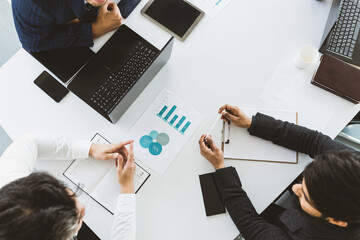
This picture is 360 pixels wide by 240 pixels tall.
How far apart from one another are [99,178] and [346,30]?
123 centimetres

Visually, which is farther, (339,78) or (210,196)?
(339,78)

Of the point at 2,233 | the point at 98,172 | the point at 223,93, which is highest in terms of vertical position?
the point at 223,93

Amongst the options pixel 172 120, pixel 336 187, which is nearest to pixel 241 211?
pixel 336 187

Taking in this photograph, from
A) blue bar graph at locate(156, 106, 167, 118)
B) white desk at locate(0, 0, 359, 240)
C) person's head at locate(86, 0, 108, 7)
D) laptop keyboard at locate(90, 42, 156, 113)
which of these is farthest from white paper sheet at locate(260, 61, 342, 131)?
person's head at locate(86, 0, 108, 7)

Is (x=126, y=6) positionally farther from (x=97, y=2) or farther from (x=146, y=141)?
(x=146, y=141)

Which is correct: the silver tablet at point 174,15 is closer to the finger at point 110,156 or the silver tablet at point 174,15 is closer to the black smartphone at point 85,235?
the finger at point 110,156

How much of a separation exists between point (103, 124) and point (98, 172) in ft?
0.64

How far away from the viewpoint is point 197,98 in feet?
3.97

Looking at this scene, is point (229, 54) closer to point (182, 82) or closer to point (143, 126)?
point (182, 82)

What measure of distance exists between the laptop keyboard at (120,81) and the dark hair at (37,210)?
1.27 ft

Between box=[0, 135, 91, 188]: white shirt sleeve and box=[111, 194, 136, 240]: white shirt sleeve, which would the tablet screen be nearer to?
box=[0, 135, 91, 188]: white shirt sleeve

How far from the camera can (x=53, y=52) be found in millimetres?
1198

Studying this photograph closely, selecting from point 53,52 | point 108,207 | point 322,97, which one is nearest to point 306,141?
point 322,97

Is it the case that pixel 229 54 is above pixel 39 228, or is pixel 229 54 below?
above
